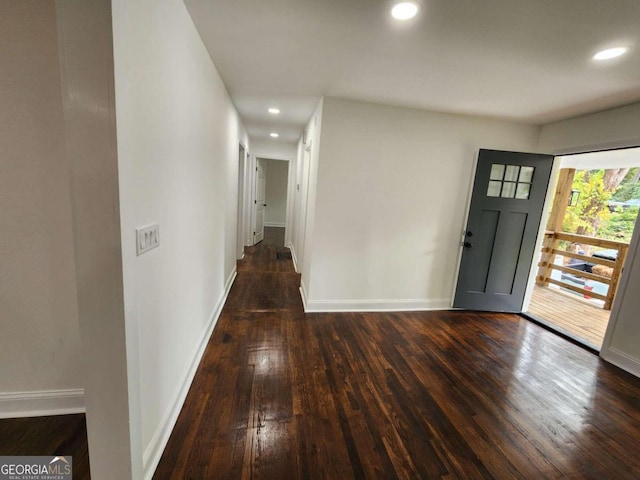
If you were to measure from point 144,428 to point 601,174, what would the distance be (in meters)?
7.68

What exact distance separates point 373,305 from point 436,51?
2562mm

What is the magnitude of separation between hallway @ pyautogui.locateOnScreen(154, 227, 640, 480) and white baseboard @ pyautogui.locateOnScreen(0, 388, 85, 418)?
2.05ft

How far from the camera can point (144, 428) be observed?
1.24m

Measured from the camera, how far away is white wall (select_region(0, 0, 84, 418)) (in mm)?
1288

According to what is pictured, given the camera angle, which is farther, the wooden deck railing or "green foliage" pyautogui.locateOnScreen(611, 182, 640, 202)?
"green foliage" pyautogui.locateOnScreen(611, 182, 640, 202)

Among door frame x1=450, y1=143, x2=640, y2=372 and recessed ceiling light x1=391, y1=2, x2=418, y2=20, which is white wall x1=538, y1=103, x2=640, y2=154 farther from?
recessed ceiling light x1=391, y1=2, x2=418, y2=20

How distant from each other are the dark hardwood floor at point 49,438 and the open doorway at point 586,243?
14.2 ft

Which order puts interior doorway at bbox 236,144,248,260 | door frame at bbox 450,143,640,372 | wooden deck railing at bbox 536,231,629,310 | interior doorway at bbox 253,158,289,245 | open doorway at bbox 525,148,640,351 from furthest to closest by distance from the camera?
interior doorway at bbox 253,158,289,245, interior doorway at bbox 236,144,248,260, wooden deck railing at bbox 536,231,629,310, open doorway at bbox 525,148,640,351, door frame at bbox 450,143,640,372

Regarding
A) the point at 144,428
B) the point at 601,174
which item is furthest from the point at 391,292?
the point at 601,174

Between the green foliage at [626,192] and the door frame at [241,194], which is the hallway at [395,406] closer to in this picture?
the door frame at [241,194]

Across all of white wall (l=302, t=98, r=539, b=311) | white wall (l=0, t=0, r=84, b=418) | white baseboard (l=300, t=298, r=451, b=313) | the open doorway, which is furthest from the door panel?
the open doorway

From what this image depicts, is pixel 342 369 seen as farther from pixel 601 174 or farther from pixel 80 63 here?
pixel 601 174

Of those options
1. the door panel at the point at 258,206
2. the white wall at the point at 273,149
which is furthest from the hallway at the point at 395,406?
the white wall at the point at 273,149

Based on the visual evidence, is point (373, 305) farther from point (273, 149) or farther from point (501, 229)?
point (273, 149)
